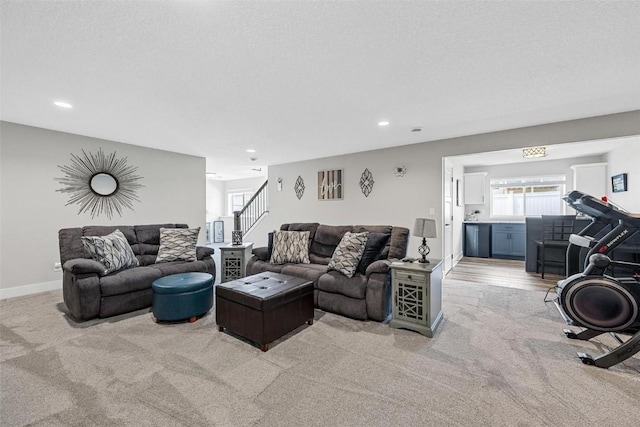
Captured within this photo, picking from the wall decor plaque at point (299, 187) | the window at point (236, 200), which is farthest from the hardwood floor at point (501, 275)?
the window at point (236, 200)

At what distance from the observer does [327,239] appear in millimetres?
4023

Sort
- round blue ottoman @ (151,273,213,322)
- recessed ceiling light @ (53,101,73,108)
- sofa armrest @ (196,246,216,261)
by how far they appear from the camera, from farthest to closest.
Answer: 1. sofa armrest @ (196,246,216,261)
2. recessed ceiling light @ (53,101,73,108)
3. round blue ottoman @ (151,273,213,322)

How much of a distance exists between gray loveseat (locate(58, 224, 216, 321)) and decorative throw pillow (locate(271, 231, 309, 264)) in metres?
1.09

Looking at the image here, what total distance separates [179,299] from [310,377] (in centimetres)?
170

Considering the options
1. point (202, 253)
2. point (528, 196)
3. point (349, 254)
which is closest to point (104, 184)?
point (202, 253)

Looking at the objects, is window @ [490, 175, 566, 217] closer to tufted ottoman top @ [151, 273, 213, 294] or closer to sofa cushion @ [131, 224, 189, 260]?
tufted ottoman top @ [151, 273, 213, 294]

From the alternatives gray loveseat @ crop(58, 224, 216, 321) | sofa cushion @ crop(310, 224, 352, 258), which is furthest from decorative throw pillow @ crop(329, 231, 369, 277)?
gray loveseat @ crop(58, 224, 216, 321)

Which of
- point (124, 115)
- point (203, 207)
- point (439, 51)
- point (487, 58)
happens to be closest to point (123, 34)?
point (124, 115)

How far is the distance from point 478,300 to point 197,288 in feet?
11.7

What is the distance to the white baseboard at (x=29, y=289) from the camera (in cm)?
391

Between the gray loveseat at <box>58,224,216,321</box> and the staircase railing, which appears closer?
the gray loveseat at <box>58,224,216,321</box>

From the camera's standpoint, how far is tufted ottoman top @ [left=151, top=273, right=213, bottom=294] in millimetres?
2943

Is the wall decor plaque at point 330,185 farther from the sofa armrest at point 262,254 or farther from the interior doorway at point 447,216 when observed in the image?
the sofa armrest at point 262,254

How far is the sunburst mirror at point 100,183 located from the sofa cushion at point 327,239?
3.58m
